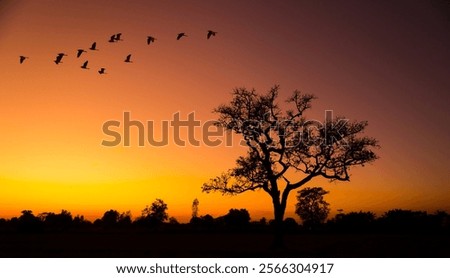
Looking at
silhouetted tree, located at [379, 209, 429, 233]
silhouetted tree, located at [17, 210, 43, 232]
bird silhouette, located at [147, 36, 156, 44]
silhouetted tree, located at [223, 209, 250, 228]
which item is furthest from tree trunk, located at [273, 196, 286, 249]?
silhouetted tree, located at [223, 209, 250, 228]

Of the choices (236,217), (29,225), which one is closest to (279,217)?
(29,225)

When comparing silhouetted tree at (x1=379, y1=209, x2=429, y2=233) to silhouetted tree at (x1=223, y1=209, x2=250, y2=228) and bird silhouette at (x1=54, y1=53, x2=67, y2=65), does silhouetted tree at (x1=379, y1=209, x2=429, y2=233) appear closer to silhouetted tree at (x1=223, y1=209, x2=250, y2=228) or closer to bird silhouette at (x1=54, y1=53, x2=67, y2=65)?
silhouetted tree at (x1=223, y1=209, x2=250, y2=228)

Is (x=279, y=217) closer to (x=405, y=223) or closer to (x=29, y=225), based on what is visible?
(x=405, y=223)

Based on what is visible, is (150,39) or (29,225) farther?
(29,225)

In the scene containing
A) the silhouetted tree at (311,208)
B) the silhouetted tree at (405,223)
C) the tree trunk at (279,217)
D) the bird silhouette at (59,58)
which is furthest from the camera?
the silhouetted tree at (311,208)

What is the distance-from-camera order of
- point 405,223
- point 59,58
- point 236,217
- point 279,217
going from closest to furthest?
point 59,58 < point 279,217 < point 405,223 < point 236,217

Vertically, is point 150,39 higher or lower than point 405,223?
higher

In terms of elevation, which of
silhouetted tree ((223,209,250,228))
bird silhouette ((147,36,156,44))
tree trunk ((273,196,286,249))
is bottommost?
tree trunk ((273,196,286,249))

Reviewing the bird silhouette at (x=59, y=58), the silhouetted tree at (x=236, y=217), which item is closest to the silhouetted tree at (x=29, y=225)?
the silhouetted tree at (x=236, y=217)

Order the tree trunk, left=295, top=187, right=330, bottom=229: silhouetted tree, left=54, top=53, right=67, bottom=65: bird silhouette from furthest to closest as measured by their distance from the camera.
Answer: left=295, top=187, right=330, bottom=229: silhouetted tree → the tree trunk → left=54, top=53, right=67, bottom=65: bird silhouette

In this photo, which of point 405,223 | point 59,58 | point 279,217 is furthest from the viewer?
point 405,223

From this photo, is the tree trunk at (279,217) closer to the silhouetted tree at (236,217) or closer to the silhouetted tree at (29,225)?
the silhouetted tree at (29,225)

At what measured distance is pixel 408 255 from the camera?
3425 cm
